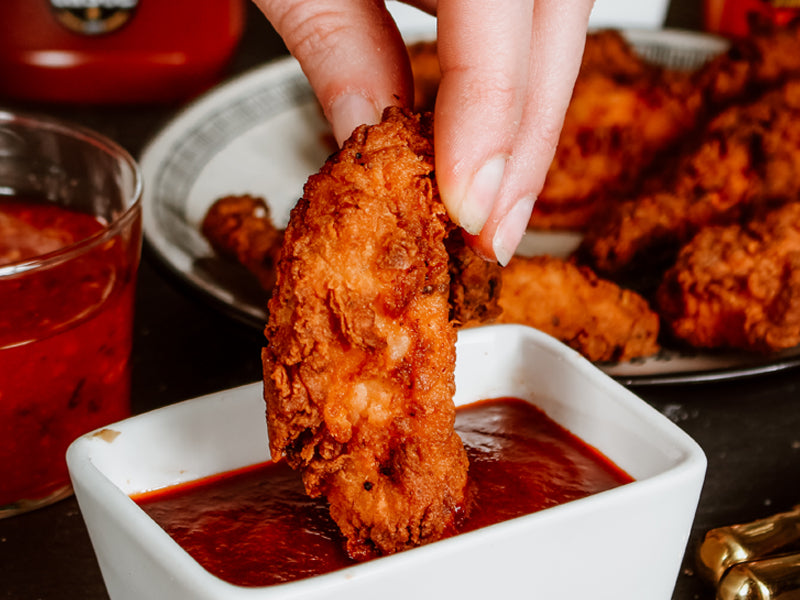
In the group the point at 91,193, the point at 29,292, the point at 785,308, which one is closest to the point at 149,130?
the point at 91,193

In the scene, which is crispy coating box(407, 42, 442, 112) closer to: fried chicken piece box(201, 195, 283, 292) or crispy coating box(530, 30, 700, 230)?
crispy coating box(530, 30, 700, 230)

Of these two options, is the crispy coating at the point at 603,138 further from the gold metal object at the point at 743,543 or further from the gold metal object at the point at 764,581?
the gold metal object at the point at 764,581

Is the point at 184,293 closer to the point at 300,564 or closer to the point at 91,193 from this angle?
the point at 91,193

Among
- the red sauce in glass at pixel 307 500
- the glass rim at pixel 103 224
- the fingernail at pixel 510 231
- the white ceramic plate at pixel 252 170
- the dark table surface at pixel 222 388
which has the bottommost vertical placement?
the dark table surface at pixel 222 388

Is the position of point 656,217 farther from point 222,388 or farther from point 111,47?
point 111,47

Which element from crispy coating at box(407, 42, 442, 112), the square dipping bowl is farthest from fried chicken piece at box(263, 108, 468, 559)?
crispy coating at box(407, 42, 442, 112)

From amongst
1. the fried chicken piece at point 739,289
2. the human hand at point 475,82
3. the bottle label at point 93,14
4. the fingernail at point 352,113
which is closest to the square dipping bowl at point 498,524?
the human hand at point 475,82
